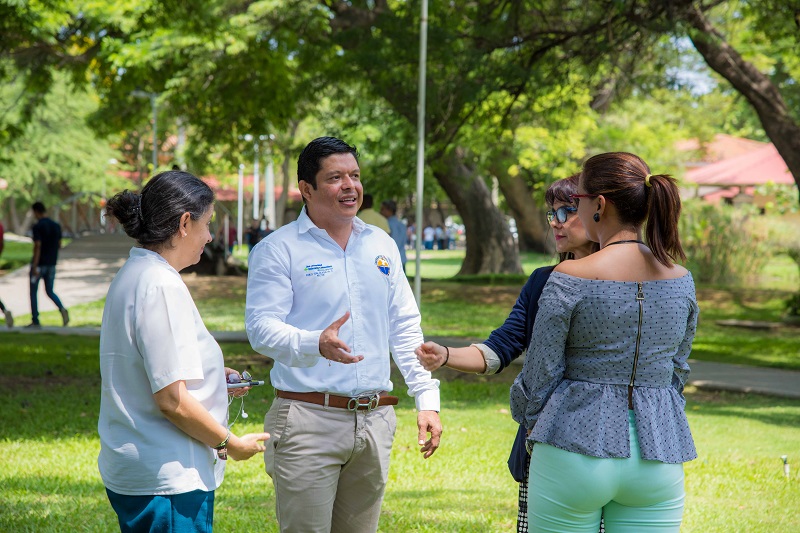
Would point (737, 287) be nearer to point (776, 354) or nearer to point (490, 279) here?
point (490, 279)

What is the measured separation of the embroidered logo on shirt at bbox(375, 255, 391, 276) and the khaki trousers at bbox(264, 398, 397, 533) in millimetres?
523

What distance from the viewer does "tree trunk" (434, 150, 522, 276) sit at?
2812 centimetres

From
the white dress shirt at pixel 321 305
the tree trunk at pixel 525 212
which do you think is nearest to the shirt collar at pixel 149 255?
the white dress shirt at pixel 321 305

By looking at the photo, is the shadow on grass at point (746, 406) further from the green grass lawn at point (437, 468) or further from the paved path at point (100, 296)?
the paved path at point (100, 296)

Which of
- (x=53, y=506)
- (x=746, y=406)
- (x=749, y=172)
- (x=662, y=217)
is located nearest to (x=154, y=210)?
(x=662, y=217)

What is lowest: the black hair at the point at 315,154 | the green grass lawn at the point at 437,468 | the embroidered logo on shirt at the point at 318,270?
the green grass lawn at the point at 437,468

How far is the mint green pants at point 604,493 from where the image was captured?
9.72ft

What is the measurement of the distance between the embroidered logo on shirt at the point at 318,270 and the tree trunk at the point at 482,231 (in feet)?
76.2

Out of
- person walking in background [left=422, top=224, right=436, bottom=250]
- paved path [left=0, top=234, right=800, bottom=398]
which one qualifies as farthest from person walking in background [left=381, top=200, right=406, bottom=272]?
person walking in background [left=422, top=224, right=436, bottom=250]

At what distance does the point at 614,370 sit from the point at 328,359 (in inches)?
38.5

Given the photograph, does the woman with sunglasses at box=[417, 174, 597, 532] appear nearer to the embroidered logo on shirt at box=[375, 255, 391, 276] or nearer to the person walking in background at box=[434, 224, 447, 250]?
the embroidered logo on shirt at box=[375, 255, 391, 276]

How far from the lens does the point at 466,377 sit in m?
12.9

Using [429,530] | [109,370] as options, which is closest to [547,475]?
[109,370]

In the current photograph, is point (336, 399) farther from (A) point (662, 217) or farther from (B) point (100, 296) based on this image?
(B) point (100, 296)
